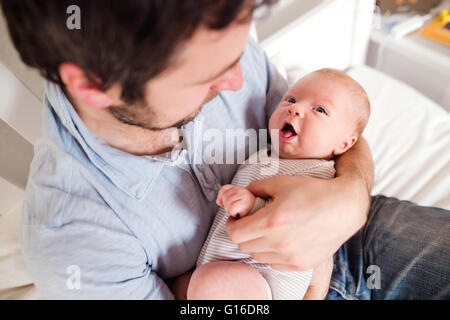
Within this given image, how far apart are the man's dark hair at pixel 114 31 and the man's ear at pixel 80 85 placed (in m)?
0.01

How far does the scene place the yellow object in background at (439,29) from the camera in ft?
4.79

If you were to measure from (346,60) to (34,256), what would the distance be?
1.52 metres

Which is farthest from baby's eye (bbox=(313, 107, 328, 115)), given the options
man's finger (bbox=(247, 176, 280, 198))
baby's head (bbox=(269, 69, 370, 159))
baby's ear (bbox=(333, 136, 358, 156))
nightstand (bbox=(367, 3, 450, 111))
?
nightstand (bbox=(367, 3, 450, 111))

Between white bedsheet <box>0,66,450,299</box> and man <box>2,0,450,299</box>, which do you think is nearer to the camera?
man <box>2,0,450,299</box>

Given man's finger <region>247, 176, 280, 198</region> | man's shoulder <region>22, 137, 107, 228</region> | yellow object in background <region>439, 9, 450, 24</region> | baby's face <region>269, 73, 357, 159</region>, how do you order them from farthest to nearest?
yellow object in background <region>439, 9, 450, 24</region> < baby's face <region>269, 73, 357, 159</region> < man's finger <region>247, 176, 280, 198</region> < man's shoulder <region>22, 137, 107, 228</region>

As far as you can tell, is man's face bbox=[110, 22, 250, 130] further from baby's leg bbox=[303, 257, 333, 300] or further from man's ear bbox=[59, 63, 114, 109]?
baby's leg bbox=[303, 257, 333, 300]

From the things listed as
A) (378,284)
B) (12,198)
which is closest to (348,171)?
(378,284)

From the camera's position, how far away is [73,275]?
0.62 metres

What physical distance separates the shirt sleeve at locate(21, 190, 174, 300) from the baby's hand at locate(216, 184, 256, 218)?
21 cm

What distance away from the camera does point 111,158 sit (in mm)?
656

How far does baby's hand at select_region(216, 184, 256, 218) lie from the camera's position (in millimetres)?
673

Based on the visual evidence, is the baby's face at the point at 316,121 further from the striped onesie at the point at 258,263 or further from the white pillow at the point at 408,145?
the white pillow at the point at 408,145

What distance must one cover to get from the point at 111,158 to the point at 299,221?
412mm

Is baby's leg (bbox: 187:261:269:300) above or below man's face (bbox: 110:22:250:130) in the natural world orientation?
below
